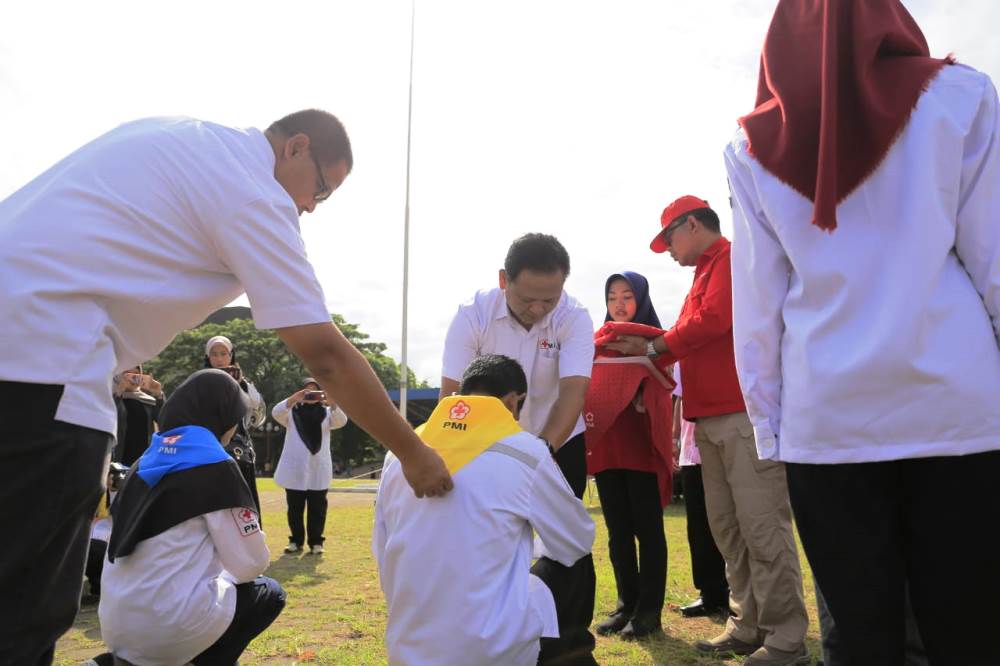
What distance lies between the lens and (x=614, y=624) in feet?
14.7

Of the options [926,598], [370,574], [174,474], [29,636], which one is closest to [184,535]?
[174,474]

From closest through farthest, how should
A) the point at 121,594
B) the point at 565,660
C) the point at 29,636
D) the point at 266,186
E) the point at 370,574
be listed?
the point at 29,636
the point at 266,186
the point at 565,660
the point at 121,594
the point at 370,574

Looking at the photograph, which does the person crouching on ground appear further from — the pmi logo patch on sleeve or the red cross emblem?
the red cross emblem

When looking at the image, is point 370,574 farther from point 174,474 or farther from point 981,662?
point 981,662

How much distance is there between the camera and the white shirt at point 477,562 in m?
2.32

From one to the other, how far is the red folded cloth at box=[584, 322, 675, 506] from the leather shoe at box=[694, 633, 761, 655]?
0.88 metres

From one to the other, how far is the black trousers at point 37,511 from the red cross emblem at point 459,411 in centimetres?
113

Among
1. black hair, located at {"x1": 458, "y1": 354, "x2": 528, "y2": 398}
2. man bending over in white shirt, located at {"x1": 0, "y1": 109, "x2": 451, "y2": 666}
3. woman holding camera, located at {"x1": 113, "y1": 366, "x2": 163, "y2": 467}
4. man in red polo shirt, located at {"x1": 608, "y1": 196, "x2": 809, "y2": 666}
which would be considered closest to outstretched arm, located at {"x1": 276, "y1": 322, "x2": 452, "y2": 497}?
man bending over in white shirt, located at {"x1": 0, "y1": 109, "x2": 451, "y2": 666}

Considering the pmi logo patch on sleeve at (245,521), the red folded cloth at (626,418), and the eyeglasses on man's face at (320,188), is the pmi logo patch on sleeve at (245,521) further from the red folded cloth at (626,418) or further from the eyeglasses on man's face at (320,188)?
the red folded cloth at (626,418)

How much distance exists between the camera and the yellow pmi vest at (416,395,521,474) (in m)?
2.52

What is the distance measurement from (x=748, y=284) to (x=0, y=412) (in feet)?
5.82

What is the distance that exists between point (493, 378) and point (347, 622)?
279cm

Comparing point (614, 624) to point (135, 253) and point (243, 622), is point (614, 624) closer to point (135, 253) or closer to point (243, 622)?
point (243, 622)

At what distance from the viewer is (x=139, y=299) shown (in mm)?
1931
